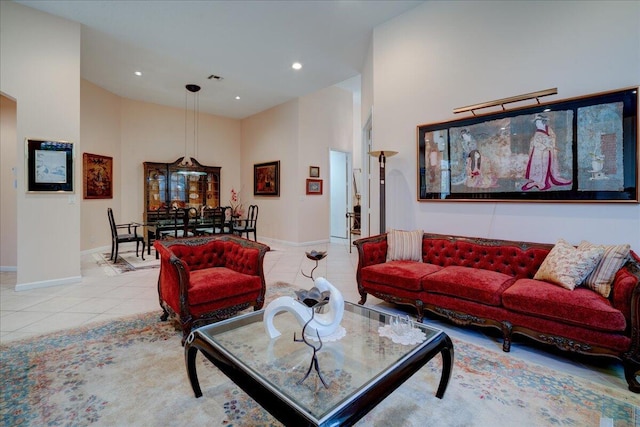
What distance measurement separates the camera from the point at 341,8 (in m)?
3.91

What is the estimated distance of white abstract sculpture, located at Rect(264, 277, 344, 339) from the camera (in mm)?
1732

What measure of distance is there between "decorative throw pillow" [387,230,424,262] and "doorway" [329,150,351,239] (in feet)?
16.3

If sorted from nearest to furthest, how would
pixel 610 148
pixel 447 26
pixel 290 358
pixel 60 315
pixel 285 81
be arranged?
pixel 290 358
pixel 610 148
pixel 60 315
pixel 447 26
pixel 285 81

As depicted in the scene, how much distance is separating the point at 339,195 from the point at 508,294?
670 centimetres

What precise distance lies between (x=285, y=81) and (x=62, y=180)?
13.8 feet

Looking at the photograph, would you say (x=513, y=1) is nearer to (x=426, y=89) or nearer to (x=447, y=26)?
(x=447, y=26)

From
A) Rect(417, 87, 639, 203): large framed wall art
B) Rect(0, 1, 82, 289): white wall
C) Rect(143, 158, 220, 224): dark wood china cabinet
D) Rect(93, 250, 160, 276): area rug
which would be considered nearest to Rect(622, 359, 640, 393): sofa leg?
Rect(417, 87, 639, 203): large framed wall art

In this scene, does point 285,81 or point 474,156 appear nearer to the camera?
point 474,156

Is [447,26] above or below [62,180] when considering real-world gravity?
above

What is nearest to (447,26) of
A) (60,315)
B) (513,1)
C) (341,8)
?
(513,1)

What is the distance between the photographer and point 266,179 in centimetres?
819

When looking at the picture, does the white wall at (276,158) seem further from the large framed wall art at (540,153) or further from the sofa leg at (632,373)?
the sofa leg at (632,373)

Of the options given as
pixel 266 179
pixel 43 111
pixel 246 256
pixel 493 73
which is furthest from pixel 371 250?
pixel 266 179

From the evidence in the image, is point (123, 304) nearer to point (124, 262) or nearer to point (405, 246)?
point (124, 262)
